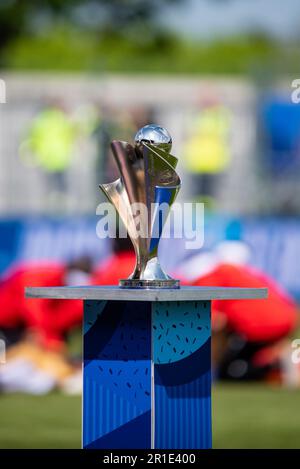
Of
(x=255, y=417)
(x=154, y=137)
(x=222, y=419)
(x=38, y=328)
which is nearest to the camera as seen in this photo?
(x=154, y=137)

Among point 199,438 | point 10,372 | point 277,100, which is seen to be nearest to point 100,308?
point 199,438

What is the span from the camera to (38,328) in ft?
37.1

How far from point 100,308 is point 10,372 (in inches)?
200

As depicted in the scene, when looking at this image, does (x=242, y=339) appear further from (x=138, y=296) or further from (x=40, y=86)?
(x=40, y=86)

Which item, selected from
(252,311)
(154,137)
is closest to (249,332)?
(252,311)

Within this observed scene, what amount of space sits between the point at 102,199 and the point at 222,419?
386 inches

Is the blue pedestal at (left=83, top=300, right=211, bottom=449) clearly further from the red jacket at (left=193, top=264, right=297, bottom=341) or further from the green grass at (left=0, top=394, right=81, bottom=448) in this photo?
the red jacket at (left=193, top=264, right=297, bottom=341)

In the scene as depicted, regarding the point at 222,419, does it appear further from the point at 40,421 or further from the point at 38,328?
the point at 38,328

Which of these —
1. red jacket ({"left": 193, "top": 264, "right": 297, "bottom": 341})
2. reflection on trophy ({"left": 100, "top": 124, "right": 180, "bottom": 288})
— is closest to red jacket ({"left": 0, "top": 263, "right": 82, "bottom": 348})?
red jacket ({"left": 193, "top": 264, "right": 297, "bottom": 341})

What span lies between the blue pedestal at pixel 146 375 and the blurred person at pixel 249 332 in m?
5.08

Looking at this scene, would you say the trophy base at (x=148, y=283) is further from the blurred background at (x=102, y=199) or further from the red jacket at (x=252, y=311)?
the red jacket at (x=252, y=311)

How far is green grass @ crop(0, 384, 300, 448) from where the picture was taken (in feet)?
26.3

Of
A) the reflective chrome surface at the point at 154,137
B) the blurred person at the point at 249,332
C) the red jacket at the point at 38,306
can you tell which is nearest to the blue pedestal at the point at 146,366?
the reflective chrome surface at the point at 154,137

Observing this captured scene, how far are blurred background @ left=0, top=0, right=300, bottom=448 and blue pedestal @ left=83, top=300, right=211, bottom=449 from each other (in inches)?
93.2
